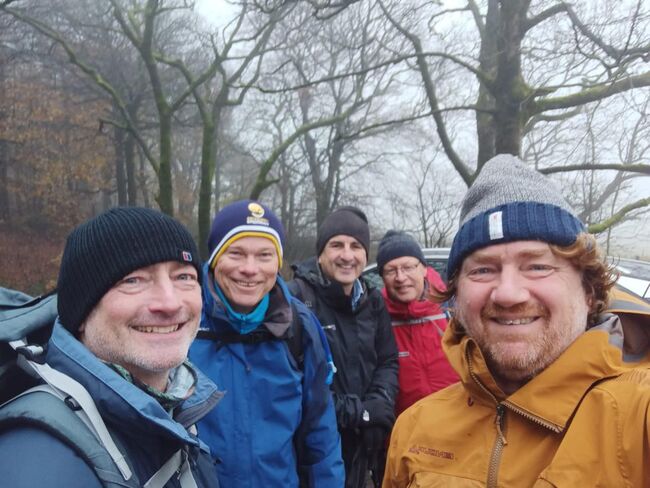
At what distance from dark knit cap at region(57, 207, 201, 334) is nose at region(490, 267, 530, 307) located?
110 cm

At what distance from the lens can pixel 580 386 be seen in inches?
54.1

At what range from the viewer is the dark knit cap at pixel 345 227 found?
3.16m

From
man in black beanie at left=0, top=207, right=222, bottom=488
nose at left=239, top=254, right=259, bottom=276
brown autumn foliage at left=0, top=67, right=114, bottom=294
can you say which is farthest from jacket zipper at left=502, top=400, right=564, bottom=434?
brown autumn foliage at left=0, top=67, right=114, bottom=294

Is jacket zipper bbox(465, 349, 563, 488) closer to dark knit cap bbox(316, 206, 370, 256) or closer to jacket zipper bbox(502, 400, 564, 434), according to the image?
jacket zipper bbox(502, 400, 564, 434)

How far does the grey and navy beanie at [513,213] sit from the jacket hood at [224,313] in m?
0.90

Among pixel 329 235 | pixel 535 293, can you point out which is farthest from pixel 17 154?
pixel 535 293

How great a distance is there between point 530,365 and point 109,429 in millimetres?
1248

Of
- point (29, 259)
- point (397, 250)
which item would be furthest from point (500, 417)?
point (29, 259)

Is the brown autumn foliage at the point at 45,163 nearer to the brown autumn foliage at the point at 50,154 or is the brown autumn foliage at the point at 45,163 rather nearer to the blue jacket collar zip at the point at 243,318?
the brown autumn foliage at the point at 50,154

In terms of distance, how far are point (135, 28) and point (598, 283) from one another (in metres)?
12.2

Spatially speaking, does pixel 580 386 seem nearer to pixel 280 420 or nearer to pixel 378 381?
pixel 280 420

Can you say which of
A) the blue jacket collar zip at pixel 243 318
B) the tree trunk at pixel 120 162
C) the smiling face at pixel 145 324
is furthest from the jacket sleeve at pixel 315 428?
the tree trunk at pixel 120 162

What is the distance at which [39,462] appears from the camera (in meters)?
1.02

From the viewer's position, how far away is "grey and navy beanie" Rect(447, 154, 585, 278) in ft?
5.15
